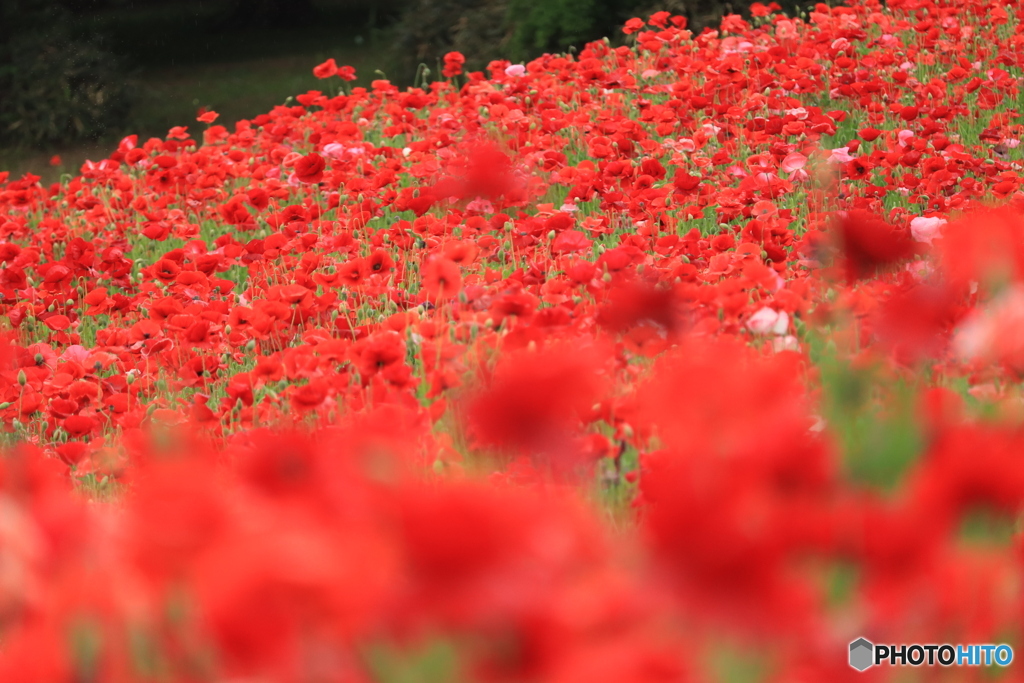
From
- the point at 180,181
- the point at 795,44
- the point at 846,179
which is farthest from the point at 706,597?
the point at 795,44

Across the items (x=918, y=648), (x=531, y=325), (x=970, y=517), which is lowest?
(x=531, y=325)

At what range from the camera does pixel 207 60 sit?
1611 cm

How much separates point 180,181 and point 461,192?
2.02 meters

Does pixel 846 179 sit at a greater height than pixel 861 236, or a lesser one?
lesser

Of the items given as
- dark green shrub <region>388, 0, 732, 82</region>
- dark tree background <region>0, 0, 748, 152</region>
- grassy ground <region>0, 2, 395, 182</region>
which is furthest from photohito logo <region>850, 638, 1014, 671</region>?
grassy ground <region>0, 2, 395, 182</region>

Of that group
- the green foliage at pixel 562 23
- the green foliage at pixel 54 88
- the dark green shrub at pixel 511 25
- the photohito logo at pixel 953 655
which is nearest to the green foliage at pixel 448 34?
the dark green shrub at pixel 511 25

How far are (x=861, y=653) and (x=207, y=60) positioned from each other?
1693cm

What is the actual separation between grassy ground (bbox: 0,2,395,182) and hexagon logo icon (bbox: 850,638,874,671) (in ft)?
34.7

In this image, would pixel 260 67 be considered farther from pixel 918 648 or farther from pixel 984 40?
pixel 918 648

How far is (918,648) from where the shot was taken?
2.58 ft

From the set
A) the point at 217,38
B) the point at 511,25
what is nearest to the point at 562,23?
the point at 511,25

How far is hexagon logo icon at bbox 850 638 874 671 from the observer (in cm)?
71

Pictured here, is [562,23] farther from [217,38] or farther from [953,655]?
[217,38]

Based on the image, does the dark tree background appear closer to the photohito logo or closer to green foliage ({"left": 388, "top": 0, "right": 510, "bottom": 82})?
green foliage ({"left": 388, "top": 0, "right": 510, "bottom": 82})
